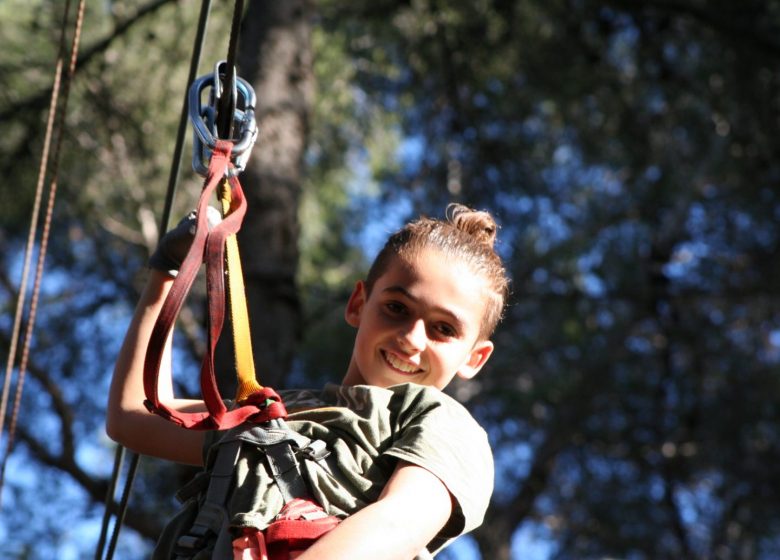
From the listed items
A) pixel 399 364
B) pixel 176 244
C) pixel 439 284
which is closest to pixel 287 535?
pixel 399 364

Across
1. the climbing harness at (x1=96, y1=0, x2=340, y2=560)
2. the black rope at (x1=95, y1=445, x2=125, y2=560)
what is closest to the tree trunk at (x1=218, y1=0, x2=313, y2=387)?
the black rope at (x1=95, y1=445, x2=125, y2=560)

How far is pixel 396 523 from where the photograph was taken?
1.54 meters

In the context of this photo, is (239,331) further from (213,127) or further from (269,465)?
(213,127)

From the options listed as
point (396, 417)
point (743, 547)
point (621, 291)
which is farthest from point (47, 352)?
point (396, 417)

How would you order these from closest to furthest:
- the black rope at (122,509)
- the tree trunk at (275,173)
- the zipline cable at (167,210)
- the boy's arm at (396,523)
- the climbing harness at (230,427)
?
the boy's arm at (396,523) < the climbing harness at (230,427) < the black rope at (122,509) < the zipline cable at (167,210) < the tree trunk at (275,173)

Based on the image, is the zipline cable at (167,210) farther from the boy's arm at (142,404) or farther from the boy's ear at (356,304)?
the boy's ear at (356,304)

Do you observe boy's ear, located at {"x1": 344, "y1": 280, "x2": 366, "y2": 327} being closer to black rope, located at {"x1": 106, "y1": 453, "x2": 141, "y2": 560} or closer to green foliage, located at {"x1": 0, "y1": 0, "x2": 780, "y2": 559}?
black rope, located at {"x1": 106, "y1": 453, "x2": 141, "y2": 560}

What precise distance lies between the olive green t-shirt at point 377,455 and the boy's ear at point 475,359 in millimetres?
202

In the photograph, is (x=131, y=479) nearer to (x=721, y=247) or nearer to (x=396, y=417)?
(x=396, y=417)

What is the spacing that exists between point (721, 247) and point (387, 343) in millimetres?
9107

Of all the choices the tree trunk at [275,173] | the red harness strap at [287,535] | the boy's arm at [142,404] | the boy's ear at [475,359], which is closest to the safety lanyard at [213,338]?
the red harness strap at [287,535]

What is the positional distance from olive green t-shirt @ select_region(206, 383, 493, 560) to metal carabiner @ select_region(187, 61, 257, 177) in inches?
17.1

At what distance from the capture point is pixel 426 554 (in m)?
1.75

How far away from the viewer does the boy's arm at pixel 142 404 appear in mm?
1950
